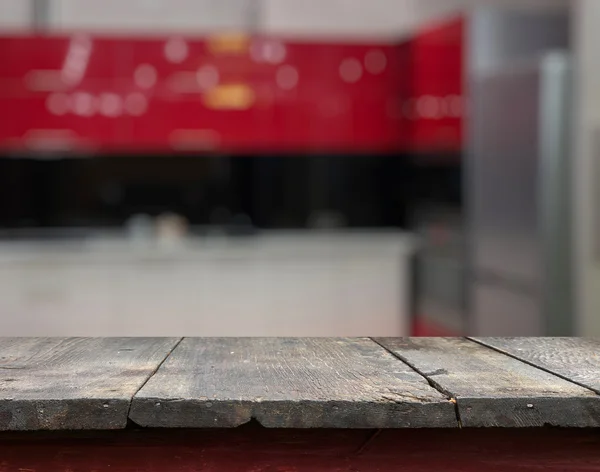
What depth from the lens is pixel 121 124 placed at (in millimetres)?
4645

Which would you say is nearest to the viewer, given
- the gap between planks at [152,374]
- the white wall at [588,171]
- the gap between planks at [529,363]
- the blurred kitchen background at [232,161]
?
the gap between planks at [152,374]

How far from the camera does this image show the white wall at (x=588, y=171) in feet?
11.0

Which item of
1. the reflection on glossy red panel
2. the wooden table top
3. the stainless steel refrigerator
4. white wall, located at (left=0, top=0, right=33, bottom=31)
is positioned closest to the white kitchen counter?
the reflection on glossy red panel

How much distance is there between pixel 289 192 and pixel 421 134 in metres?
0.96

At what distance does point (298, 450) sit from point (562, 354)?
0.51 meters

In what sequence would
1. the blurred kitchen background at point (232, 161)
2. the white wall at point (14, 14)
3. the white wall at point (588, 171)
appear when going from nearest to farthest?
the white wall at point (588, 171) → the blurred kitchen background at point (232, 161) → the white wall at point (14, 14)

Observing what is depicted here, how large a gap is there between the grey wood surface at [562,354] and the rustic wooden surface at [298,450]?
0.32 feet

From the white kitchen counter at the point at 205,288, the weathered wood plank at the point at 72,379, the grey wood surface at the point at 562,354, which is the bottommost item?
the white kitchen counter at the point at 205,288

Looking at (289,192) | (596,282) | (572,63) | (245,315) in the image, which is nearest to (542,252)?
(596,282)

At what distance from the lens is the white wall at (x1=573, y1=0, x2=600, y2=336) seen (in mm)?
3361

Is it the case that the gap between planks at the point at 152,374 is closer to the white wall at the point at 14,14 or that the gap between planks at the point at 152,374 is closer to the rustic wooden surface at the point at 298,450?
the rustic wooden surface at the point at 298,450

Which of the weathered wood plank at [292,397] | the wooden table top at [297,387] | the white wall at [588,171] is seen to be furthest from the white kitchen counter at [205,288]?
the weathered wood plank at [292,397]

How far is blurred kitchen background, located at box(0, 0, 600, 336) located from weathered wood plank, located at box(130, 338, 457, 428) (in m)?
2.73

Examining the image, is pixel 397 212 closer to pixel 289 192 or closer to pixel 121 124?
pixel 289 192
